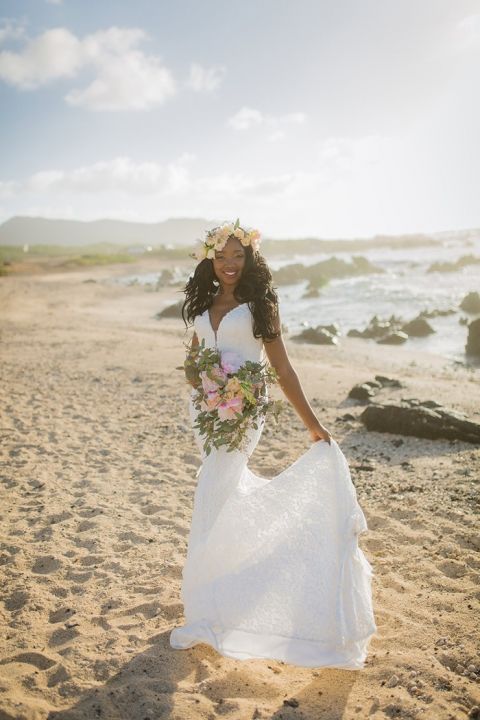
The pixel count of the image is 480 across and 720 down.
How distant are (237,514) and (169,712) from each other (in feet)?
4.46

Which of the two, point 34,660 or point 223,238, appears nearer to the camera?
point 34,660

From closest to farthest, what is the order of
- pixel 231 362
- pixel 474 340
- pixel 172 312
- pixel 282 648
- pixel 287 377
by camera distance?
pixel 282 648 → pixel 231 362 → pixel 287 377 → pixel 474 340 → pixel 172 312

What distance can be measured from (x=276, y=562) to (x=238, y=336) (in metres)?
1.77

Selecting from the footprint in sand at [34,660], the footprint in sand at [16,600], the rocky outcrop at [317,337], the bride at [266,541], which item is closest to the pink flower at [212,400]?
the bride at [266,541]

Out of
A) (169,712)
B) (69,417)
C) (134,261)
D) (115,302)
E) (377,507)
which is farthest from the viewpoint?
(134,261)

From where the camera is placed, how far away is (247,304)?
406 centimetres

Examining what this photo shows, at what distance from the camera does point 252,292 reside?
4.07m

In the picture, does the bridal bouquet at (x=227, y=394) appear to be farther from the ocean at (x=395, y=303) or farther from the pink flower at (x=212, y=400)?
the ocean at (x=395, y=303)

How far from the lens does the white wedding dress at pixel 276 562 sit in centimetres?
348

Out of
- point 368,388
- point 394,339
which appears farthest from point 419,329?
point 368,388

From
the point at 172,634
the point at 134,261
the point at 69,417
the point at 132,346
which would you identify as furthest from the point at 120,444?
the point at 134,261

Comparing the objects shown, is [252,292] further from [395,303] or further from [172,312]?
[395,303]

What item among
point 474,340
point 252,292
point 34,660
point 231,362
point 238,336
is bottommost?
point 34,660

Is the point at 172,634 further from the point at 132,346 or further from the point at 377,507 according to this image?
the point at 132,346
